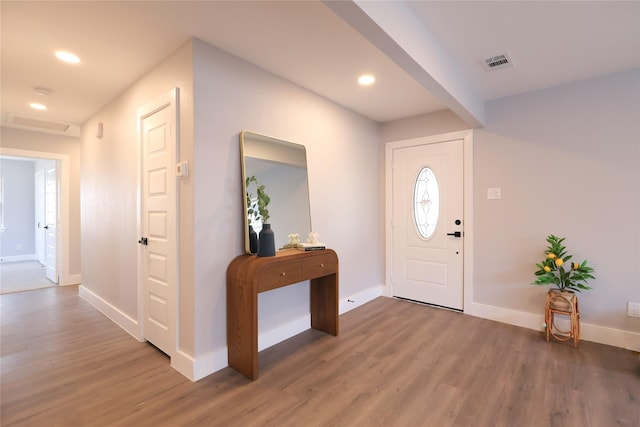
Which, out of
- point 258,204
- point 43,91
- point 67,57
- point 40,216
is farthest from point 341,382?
point 40,216

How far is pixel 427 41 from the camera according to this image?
2.14m

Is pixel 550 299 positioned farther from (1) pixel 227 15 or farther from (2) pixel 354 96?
(1) pixel 227 15

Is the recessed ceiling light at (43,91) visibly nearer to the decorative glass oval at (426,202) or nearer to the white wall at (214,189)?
the white wall at (214,189)

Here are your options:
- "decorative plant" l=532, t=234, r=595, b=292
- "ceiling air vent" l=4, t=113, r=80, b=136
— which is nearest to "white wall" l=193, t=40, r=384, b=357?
"decorative plant" l=532, t=234, r=595, b=292

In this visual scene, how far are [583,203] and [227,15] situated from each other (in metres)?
3.54

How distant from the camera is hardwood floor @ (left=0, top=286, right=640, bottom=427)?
1802 mm

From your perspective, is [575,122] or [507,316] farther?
[507,316]

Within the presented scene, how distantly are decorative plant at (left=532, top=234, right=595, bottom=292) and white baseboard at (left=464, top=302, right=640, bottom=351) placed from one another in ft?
1.28

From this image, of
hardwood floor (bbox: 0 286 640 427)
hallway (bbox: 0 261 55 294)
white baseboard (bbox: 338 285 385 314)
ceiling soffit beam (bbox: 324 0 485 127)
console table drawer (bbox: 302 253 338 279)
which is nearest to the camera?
ceiling soffit beam (bbox: 324 0 485 127)

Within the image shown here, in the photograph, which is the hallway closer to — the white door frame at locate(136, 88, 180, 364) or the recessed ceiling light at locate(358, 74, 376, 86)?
the white door frame at locate(136, 88, 180, 364)

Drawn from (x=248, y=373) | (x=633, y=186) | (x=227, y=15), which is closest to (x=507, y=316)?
(x=633, y=186)

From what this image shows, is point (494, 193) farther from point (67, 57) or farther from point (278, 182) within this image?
point (67, 57)

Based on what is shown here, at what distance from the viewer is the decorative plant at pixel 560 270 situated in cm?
278

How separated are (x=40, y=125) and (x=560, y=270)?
22.5 ft
